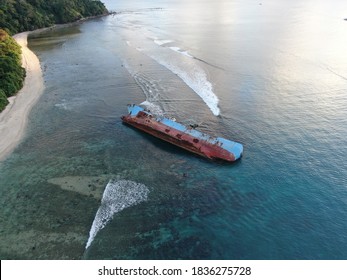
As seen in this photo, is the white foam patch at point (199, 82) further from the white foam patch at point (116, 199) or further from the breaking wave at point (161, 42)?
the white foam patch at point (116, 199)

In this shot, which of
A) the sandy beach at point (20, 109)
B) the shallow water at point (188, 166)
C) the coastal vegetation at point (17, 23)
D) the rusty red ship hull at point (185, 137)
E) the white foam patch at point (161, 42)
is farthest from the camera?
the white foam patch at point (161, 42)

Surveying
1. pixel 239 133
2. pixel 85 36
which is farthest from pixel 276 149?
pixel 85 36

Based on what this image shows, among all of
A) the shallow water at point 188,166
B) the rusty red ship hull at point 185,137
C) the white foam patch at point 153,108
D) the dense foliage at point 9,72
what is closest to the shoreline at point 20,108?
the dense foliage at point 9,72

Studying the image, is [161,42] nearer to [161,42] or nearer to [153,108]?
[161,42]

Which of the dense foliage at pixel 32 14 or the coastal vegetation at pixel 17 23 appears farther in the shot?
the dense foliage at pixel 32 14

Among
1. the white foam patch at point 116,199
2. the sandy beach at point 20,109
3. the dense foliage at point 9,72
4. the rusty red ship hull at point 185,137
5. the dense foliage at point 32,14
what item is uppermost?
the dense foliage at point 32,14

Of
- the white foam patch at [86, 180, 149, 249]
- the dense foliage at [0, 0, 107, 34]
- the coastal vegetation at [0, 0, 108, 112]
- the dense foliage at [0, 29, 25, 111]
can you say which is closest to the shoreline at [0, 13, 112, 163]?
the dense foliage at [0, 29, 25, 111]

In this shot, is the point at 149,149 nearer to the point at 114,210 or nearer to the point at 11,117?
the point at 114,210
